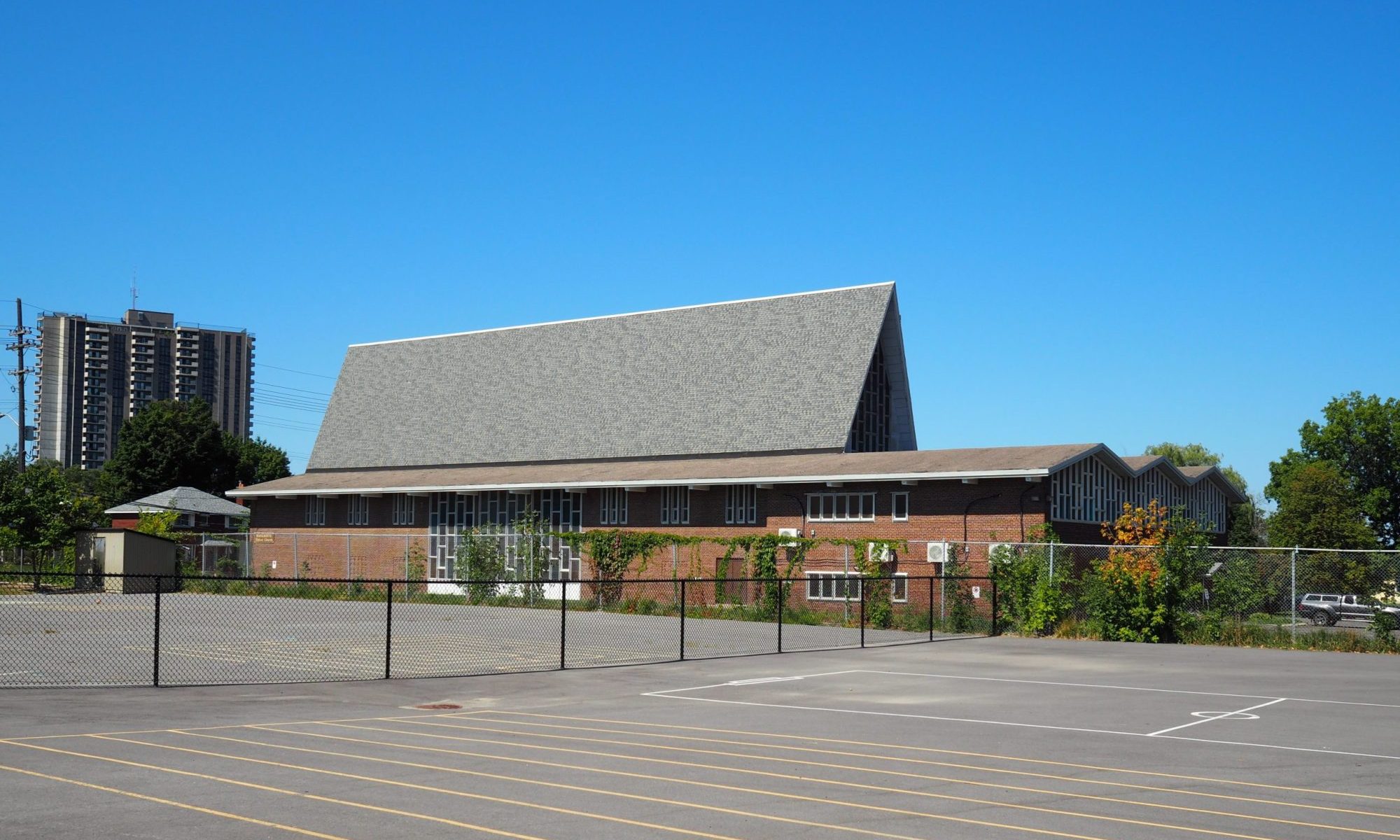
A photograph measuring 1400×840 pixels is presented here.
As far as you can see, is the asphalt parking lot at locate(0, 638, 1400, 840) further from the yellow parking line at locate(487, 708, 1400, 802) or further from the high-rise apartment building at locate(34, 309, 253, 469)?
the high-rise apartment building at locate(34, 309, 253, 469)

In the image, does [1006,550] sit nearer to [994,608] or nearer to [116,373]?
[994,608]

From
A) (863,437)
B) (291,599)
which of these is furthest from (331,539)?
(863,437)

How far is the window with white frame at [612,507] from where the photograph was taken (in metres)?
46.3

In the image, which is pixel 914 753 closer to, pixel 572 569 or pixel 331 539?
pixel 572 569

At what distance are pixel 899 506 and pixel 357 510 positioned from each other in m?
25.5

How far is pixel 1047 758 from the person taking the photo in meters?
12.9

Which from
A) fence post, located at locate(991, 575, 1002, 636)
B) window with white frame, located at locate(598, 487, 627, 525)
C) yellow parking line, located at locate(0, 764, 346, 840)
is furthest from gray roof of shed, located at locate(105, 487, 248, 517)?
yellow parking line, located at locate(0, 764, 346, 840)

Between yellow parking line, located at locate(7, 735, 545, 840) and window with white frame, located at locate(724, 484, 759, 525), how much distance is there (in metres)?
31.5

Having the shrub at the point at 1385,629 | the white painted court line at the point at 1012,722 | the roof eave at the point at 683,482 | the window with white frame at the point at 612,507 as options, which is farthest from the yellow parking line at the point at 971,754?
the window with white frame at the point at 612,507

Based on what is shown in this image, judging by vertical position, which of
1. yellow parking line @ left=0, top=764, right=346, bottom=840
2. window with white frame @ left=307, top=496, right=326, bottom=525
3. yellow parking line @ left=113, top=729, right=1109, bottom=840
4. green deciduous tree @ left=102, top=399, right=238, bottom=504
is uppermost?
green deciduous tree @ left=102, top=399, right=238, bottom=504

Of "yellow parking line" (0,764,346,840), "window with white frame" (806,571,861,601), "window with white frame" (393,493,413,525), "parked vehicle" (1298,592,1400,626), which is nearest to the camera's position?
"yellow parking line" (0,764,346,840)

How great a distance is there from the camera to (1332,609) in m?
45.5

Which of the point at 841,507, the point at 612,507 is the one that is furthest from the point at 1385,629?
the point at 612,507

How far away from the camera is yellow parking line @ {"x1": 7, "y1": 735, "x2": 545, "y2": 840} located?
8.94 m
